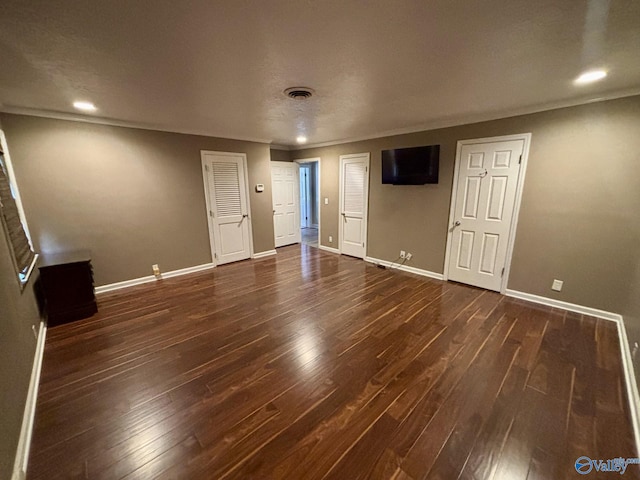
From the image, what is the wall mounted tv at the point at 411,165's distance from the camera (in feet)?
12.6

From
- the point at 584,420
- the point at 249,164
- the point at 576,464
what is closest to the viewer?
the point at 576,464

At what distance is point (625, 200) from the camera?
2.60 metres

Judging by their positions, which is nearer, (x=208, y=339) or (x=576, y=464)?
(x=576, y=464)

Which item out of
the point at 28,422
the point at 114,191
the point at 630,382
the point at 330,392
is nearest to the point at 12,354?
the point at 28,422

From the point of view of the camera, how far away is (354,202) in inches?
203

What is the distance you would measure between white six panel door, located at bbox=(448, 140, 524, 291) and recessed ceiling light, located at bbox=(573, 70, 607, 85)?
93 centimetres

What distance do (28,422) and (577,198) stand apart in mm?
5204

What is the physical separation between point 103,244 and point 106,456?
3.10 m

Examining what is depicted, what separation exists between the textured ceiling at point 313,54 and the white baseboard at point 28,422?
89.7 inches

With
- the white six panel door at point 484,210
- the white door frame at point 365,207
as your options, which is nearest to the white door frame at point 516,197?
the white six panel door at point 484,210

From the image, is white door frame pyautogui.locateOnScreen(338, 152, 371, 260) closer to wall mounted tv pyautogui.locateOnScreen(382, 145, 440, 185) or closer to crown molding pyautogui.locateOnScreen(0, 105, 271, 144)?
wall mounted tv pyautogui.locateOnScreen(382, 145, 440, 185)

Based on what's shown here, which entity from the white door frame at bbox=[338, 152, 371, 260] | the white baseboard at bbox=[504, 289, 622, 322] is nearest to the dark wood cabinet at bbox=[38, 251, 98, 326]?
the white door frame at bbox=[338, 152, 371, 260]

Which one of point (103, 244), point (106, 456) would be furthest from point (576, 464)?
point (103, 244)

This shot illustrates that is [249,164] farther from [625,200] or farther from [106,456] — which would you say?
[625,200]
